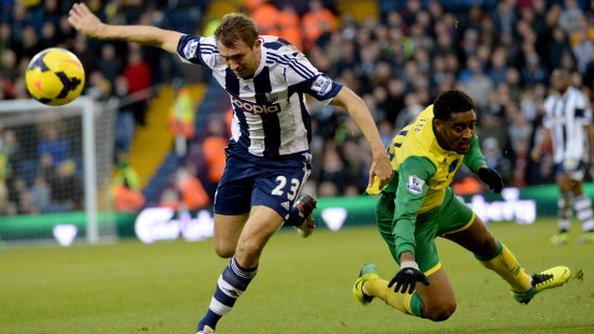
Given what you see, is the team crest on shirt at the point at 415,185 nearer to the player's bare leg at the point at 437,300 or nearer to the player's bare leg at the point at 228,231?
the player's bare leg at the point at 437,300

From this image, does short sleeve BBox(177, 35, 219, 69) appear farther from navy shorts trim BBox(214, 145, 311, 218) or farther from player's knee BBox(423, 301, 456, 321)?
player's knee BBox(423, 301, 456, 321)

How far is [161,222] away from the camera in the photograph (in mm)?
21031

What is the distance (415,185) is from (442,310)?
95 cm

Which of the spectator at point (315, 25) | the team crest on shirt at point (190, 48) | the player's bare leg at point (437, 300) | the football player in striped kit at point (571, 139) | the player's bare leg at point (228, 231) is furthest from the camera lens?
the spectator at point (315, 25)

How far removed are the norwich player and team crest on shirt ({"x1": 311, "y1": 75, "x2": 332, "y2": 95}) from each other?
635mm

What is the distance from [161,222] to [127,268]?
5.77 meters

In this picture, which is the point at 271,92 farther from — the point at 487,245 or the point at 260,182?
the point at 487,245

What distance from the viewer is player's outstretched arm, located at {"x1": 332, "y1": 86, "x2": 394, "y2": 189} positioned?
294 inches

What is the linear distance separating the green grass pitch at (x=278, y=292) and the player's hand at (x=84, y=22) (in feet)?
7.80

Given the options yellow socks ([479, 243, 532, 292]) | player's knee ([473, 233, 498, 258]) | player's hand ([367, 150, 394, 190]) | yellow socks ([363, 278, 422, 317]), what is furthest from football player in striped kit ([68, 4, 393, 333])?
yellow socks ([479, 243, 532, 292])

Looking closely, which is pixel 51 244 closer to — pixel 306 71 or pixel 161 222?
pixel 161 222

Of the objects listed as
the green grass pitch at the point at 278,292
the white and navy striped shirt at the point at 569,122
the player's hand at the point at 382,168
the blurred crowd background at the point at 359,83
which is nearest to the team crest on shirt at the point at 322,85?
the player's hand at the point at 382,168

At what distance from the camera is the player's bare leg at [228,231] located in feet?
29.7

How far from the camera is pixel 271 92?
27.8ft
